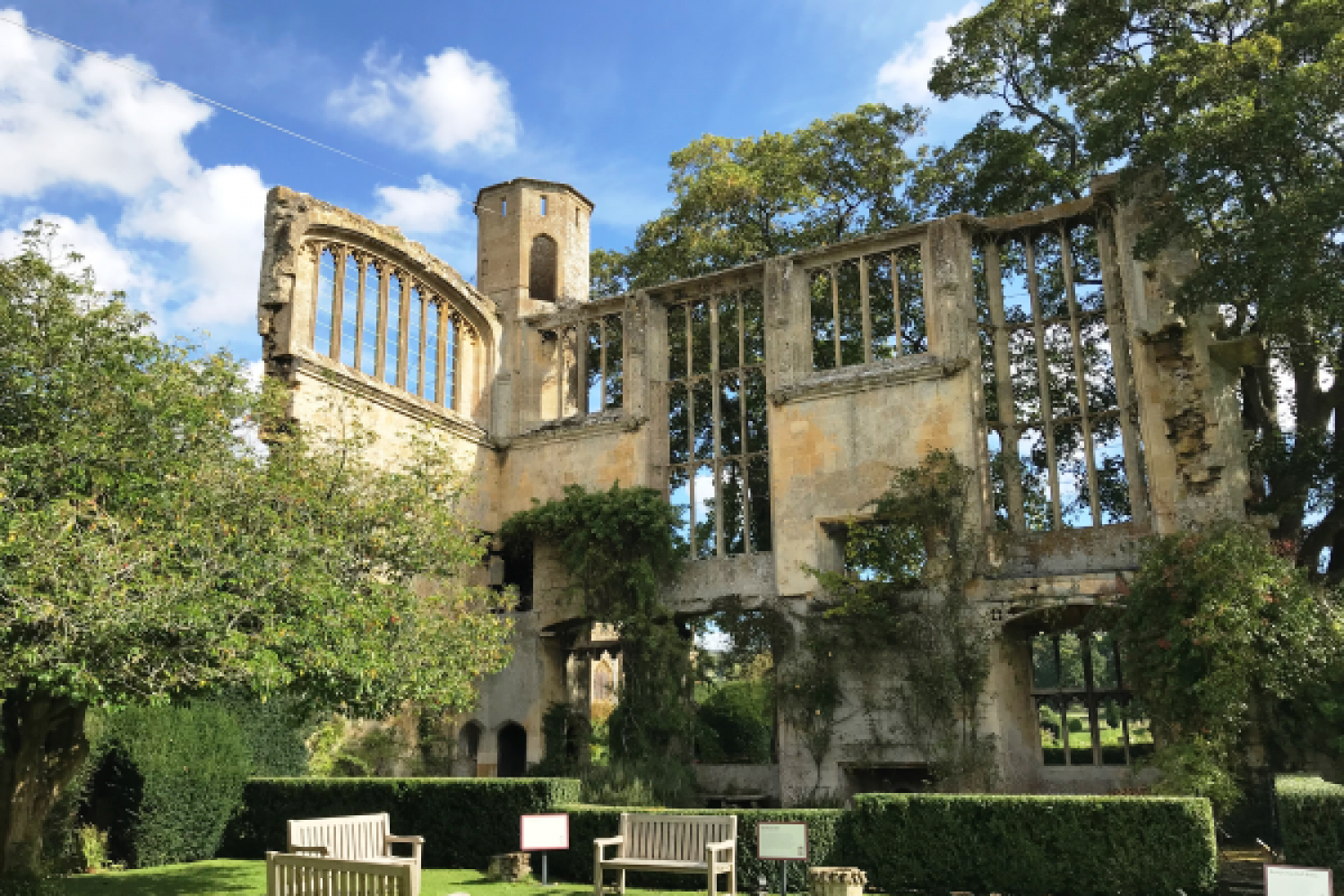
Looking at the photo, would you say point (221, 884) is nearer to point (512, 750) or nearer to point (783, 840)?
point (783, 840)

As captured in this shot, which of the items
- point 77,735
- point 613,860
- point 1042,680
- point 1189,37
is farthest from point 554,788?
point 1042,680

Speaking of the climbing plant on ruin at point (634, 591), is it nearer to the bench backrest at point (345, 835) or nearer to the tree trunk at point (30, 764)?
the bench backrest at point (345, 835)

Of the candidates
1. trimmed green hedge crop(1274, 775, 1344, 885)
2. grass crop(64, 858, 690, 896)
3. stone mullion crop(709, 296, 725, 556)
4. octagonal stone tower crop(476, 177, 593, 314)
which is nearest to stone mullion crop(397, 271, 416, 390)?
octagonal stone tower crop(476, 177, 593, 314)

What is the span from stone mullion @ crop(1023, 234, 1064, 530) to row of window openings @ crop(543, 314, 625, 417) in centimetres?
824

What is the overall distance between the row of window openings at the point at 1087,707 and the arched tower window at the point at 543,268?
13.7 meters

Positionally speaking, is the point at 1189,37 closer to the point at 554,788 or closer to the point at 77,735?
the point at 554,788

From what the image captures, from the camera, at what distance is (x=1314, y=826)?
1132cm

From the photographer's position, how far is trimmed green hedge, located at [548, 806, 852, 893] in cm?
1130

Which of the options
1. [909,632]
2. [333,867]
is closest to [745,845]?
[333,867]

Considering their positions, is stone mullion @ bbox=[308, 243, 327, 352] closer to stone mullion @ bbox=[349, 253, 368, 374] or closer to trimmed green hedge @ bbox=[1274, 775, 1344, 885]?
stone mullion @ bbox=[349, 253, 368, 374]

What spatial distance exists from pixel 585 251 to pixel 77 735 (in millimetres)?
18747

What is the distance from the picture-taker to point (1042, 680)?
Result: 56.9 meters

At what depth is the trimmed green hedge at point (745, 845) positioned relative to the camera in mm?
11297

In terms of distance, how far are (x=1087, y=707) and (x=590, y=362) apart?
13.9 m
